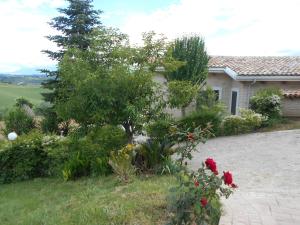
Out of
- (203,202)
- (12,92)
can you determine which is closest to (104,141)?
(203,202)

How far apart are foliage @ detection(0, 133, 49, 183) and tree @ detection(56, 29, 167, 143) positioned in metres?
1.74

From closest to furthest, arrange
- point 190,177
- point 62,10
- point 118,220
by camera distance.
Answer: point 190,177 < point 118,220 < point 62,10

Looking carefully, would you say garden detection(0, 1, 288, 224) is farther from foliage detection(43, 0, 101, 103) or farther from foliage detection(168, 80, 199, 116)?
foliage detection(43, 0, 101, 103)

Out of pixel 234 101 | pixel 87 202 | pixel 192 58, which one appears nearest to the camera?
pixel 87 202

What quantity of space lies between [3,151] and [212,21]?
36.9ft

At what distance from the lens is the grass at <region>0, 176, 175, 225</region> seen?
501cm

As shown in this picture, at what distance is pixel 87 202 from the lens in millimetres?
5965

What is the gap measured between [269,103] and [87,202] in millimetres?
12267

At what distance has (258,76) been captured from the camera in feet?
59.1

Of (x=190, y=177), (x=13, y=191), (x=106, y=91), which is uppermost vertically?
(x=106, y=91)

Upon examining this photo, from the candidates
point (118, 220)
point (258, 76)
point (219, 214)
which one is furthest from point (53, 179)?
point (258, 76)

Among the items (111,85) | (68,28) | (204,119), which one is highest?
(68,28)

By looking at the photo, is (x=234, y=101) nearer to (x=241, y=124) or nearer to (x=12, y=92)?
(x=241, y=124)

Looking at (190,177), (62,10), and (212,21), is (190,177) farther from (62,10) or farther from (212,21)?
(62,10)
